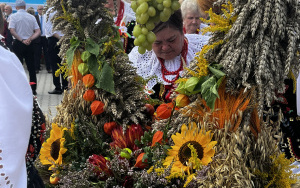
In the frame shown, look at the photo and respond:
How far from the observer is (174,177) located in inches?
59.1

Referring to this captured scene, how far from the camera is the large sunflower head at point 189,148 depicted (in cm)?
148

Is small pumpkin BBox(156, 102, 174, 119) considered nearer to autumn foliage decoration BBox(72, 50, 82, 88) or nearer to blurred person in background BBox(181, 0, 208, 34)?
autumn foliage decoration BBox(72, 50, 82, 88)

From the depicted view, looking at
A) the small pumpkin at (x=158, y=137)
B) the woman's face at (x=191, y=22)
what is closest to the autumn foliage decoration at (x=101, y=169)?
the small pumpkin at (x=158, y=137)

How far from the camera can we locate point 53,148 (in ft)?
6.05

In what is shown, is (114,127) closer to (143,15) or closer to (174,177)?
(174,177)

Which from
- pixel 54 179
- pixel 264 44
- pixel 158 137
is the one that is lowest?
pixel 54 179

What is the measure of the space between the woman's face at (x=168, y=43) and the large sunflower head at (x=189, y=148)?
0.67m

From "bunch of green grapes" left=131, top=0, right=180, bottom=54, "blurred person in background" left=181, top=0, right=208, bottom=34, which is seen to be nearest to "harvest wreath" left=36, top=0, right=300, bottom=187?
"bunch of green grapes" left=131, top=0, right=180, bottom=54

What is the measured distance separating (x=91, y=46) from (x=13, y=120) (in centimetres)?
83

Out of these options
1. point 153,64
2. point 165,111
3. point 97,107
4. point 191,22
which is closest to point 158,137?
point 165,111

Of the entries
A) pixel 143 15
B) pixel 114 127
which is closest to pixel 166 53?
pixel 114 127

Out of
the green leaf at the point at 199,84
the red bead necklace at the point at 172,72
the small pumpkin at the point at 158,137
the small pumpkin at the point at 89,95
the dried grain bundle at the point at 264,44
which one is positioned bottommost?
the small pumpkin at the point at 158,137

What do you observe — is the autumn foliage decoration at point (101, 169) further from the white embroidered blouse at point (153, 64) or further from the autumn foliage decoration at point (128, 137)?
the white embroidered blouse at point (153, 64)

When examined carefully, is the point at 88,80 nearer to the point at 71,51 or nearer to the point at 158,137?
the point at 71,51
